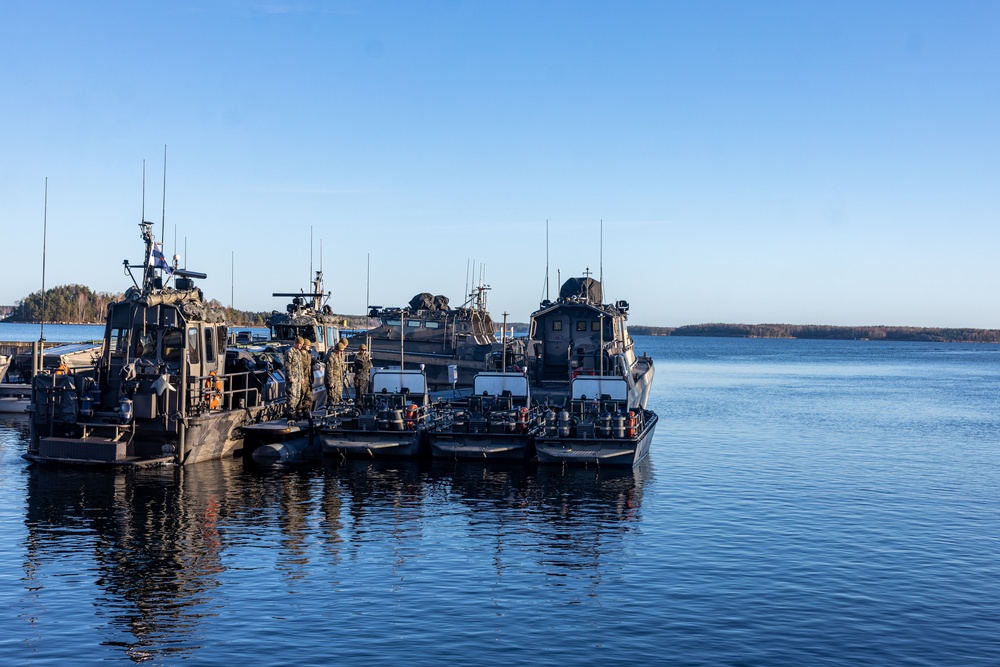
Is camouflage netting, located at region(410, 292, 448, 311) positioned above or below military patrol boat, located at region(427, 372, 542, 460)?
above

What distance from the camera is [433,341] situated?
55.5 meters

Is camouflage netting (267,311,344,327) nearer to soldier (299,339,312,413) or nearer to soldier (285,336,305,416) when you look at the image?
soldier (299,339,312,413)

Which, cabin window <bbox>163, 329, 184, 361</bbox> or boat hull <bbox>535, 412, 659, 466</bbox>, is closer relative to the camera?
boat hull <bbox>535, 412, 659, 466</bbox>

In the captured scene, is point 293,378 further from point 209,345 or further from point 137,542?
point 137,542

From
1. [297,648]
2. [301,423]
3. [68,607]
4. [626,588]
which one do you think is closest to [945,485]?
[626,588]

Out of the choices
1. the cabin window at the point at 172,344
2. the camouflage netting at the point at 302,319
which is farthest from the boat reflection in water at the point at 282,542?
the camouflage netting at the point at 302,319

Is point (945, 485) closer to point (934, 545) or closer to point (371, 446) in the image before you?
point (934, 545)

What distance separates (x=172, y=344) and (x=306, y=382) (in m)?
7.27

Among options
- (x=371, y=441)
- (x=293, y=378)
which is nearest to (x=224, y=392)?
(x=293, y=378)

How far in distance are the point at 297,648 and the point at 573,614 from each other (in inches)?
195

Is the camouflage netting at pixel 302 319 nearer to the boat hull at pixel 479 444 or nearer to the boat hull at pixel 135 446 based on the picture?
the boat hull at pixel 135 446

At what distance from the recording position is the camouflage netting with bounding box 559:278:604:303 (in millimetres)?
48969

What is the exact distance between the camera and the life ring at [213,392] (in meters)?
30.8

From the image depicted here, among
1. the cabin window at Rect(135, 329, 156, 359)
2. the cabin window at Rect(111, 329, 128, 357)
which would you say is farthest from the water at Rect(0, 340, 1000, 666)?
the cabin window at Rect(111, 329, 128, 357)
